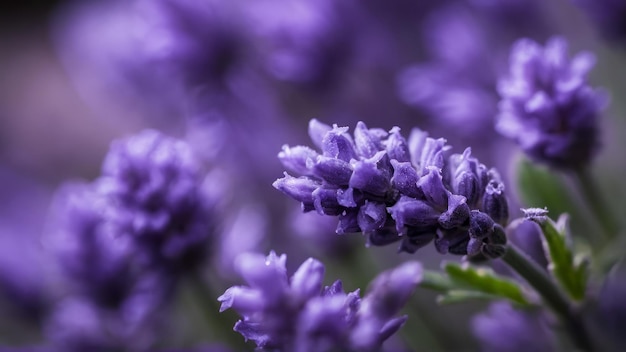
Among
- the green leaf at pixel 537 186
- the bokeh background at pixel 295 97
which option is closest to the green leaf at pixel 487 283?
the green leaf at pixel 537 186

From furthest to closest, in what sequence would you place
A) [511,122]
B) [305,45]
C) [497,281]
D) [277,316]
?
[305,45], [511,122], [497,281], [277,316]

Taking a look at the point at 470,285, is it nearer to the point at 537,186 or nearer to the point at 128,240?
the point at 537,186

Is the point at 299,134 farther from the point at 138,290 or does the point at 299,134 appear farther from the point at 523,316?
the point at 523,316

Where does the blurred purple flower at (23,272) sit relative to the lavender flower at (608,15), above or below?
above

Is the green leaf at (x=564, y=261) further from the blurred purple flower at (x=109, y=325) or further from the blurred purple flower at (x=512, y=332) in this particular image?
the blurred purple flower at (x=109, y=325)

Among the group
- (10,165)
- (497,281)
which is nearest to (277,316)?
(497,281)

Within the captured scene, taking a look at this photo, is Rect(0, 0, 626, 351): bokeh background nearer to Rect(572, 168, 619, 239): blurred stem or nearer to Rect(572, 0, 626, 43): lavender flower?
Rect(572, 0, 626, 43): lavender flower
